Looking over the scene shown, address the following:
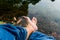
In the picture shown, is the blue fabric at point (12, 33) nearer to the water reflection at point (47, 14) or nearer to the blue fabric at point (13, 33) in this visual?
the blue fabric at point (13, 33)

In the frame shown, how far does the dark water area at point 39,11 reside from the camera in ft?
7.09

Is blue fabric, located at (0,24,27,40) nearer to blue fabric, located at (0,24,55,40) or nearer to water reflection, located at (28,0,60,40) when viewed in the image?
blue fabric, located at (0,24,55,40)

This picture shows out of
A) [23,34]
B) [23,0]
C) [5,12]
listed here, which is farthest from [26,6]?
[23,34]

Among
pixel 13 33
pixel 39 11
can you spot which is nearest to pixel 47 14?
pixel 39 11

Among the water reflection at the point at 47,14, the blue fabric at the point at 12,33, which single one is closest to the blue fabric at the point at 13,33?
the blue fabric at the point at 12,33

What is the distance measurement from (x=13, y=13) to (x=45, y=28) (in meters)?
0.38

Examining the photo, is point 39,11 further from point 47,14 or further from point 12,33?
point 12,33

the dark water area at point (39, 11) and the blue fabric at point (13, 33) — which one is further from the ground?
the dark water area at point (39, 11)

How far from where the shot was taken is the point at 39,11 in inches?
89.9

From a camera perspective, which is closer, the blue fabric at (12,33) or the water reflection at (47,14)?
the blue fabric at (12,33)

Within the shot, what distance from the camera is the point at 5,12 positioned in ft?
7.44

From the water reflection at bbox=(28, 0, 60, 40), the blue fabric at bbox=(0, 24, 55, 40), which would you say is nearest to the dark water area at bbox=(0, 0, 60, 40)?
the water reflection at bbox=(28, 0, 60, 40)

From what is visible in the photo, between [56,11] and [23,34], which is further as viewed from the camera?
[56,11]

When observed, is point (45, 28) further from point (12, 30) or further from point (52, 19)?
point (12, 30)
